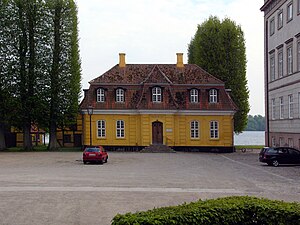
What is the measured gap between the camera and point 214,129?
180 feet

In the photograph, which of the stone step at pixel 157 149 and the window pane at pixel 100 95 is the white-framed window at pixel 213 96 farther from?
the window pane at pixel 100 95

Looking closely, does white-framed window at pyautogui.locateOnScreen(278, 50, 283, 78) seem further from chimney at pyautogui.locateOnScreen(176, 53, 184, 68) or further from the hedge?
the hedge

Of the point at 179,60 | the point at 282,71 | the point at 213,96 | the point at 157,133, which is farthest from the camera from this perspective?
the point at 179,60

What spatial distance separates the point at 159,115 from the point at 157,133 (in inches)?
83.1

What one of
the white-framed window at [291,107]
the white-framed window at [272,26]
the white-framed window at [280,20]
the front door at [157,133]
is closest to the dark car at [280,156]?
the white-framed window at [291,107]

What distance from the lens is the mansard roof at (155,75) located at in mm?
55188

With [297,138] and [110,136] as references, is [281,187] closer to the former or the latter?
[297,138]

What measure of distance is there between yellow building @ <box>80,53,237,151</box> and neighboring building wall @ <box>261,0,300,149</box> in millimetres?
6241

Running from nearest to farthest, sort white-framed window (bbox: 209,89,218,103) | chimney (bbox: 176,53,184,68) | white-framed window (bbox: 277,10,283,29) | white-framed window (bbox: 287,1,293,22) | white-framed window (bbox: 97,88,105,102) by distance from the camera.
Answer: white-framed window (bbox: 287,1,293,22)
white-framed window (bbox: 277,10,283,29)
white-framed window (bbox: 97,88,105,102)
white-framed window (bbox: 209,89,218,103)
chimney (bbox: 176,53,184,68)

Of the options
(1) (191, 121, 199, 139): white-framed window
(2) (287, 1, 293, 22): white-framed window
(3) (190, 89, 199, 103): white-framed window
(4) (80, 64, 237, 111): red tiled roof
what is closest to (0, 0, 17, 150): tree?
(4) (80, 64, 237, 111): red tiled roof

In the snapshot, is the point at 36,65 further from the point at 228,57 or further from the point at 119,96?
the point at 228,57

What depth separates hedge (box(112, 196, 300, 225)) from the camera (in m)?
8.71

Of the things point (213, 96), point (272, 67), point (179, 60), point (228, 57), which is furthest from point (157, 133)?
point (228, 57)

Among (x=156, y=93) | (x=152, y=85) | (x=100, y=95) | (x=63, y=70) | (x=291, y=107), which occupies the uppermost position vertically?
(x=63, y=70)
